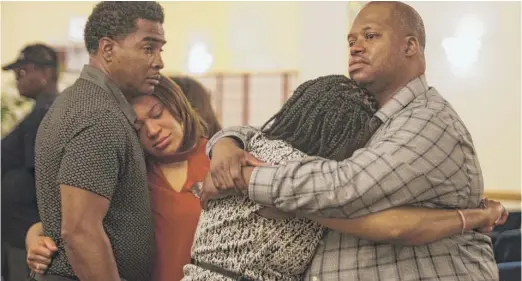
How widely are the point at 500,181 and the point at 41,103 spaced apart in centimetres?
345

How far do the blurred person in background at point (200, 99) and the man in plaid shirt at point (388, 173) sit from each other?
1.02 metres

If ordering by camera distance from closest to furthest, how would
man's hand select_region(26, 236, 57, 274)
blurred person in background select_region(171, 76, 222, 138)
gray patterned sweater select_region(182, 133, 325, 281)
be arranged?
gray patterned sweater select_region(182, 133, 325, 281)
man's hand select_region(26, 236, 57, 274)
blurred person in background select_region(171, 76, 222, 138)

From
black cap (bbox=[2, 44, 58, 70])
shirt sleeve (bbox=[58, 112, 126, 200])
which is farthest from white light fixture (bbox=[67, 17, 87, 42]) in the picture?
shirt sleeve (bbox=[58, 112, 126, 200])

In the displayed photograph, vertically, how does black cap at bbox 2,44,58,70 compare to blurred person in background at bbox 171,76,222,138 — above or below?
above

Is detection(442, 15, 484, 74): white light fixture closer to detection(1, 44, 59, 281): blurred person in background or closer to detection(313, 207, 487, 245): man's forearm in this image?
detection(1, 44, 59, 281): blurred person in background

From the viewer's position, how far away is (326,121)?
1.63m

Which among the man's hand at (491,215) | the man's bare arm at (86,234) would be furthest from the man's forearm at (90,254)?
the man's hand at (491,215)

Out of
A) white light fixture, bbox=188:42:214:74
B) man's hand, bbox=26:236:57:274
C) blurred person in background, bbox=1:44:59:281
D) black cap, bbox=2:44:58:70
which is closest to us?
man's hand, bbox=26:236:57:274

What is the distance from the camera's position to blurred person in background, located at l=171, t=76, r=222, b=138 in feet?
9.13

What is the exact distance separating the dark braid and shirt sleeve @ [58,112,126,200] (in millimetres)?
416

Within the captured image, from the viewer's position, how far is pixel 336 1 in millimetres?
5051

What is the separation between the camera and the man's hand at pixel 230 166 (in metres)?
1.59

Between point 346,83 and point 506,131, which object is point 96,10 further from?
point 506,131

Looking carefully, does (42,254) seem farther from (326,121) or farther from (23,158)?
(23,158)
